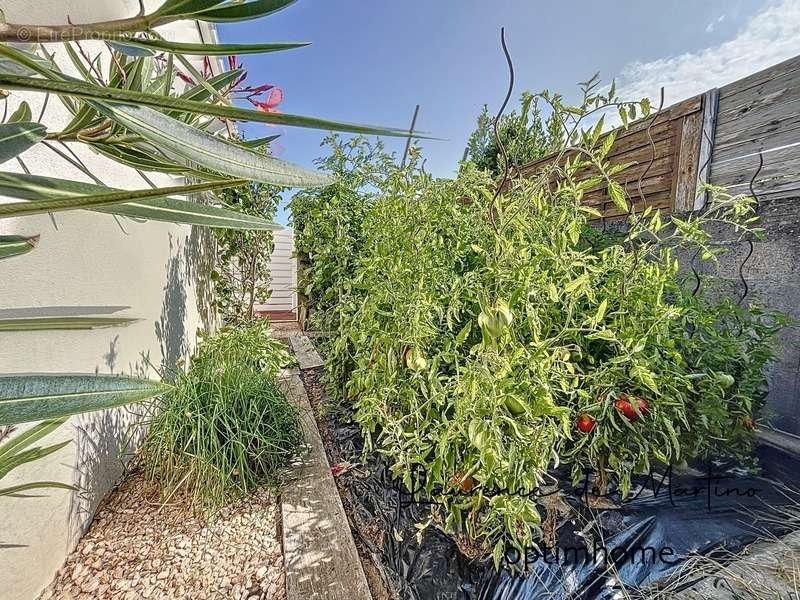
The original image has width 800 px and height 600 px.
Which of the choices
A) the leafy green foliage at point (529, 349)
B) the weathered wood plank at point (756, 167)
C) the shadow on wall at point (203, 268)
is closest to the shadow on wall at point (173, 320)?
the shadow on wall at point (203, 268)

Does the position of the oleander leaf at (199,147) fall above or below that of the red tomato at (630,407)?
above

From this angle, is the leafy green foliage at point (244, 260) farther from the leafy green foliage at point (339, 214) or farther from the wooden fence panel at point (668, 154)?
the wooden fence panel at point (668, 154)

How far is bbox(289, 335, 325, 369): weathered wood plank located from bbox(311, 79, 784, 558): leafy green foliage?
192cm

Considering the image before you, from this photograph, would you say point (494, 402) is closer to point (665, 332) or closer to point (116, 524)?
point (665, 332)

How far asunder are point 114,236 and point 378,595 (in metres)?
2.13

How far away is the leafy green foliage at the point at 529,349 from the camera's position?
44.2 inches

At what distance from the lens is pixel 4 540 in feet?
3.44

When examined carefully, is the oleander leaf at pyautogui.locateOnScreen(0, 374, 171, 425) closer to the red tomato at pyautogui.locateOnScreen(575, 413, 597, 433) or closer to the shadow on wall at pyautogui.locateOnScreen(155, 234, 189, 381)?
the red tomato at pyautogui.locateOnScreen(575, 413, 597, 433)

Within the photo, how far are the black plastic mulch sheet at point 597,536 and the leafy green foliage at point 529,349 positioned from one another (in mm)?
122

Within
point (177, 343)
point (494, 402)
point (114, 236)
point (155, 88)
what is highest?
point (155, 88)

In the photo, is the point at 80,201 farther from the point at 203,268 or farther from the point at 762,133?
the point at 203,268

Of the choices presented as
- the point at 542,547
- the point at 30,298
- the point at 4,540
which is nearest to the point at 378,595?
the point at 542,547

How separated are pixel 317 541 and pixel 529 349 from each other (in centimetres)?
116

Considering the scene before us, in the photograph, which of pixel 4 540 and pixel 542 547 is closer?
pixel 4 540
